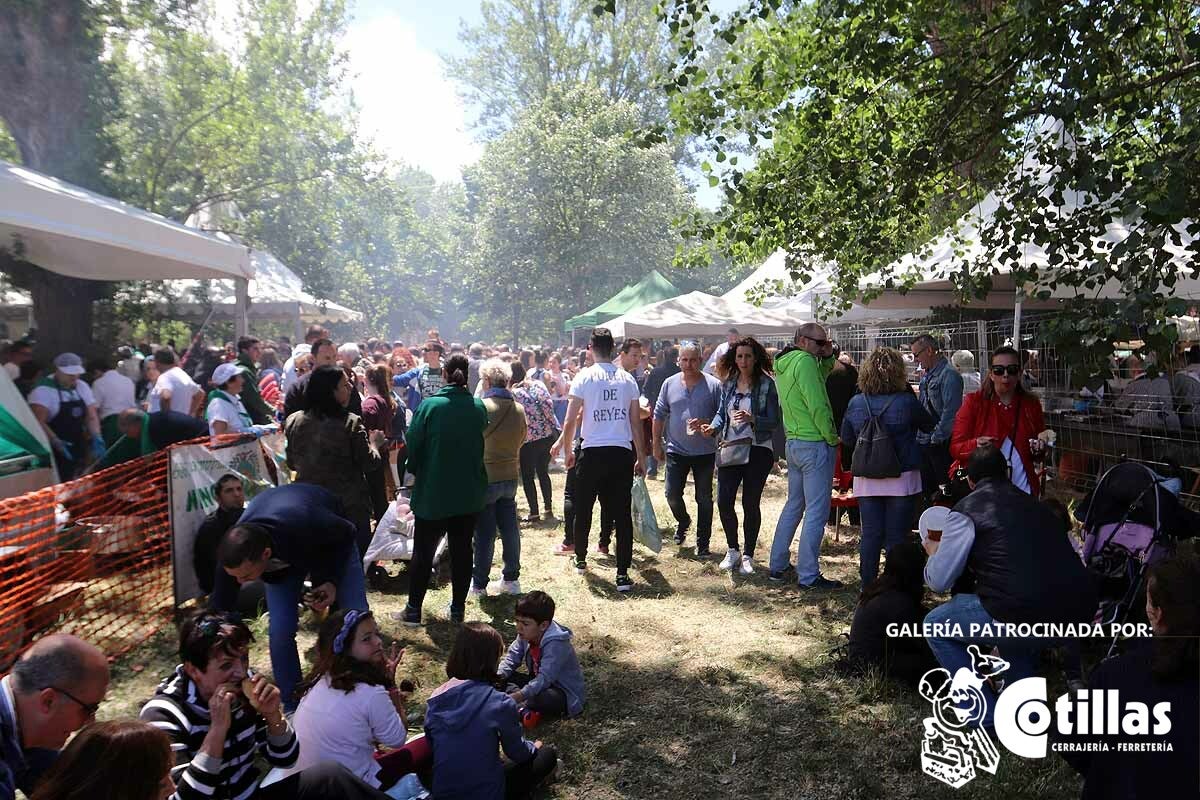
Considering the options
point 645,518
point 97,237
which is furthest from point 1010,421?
point 97,237

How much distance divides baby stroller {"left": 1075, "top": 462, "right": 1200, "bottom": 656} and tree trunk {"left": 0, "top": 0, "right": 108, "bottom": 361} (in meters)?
12.6

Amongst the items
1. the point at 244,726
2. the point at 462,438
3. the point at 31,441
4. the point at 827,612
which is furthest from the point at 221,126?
the point at 244,726

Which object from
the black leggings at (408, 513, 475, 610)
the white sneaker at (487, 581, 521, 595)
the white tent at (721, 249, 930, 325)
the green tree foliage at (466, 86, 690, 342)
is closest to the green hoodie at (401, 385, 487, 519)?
the black leggings at (408, 513, 475, 610)

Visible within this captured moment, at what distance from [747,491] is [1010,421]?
203cm

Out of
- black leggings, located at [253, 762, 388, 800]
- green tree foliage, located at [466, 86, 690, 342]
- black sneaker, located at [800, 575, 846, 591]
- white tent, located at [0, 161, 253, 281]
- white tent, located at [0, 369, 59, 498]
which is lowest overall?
black sneaker, located at [800, 575, 846, 591]

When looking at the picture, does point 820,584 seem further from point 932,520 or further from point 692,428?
point 932,520

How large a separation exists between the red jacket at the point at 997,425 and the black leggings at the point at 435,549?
3366 mm

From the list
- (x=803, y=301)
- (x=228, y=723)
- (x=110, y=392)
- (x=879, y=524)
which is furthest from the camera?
(x=803, y=301)

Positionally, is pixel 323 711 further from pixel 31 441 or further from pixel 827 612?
pixel 31 441

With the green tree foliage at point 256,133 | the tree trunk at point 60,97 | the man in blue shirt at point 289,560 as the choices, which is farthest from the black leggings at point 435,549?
the green tree foliage at point 256,133

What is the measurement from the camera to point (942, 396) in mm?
7469

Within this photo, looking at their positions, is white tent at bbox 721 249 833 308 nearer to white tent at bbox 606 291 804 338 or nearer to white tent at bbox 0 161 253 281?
white tent at bbox 606 291 804 338

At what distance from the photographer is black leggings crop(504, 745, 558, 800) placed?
11.9ft

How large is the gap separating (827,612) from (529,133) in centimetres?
3153
